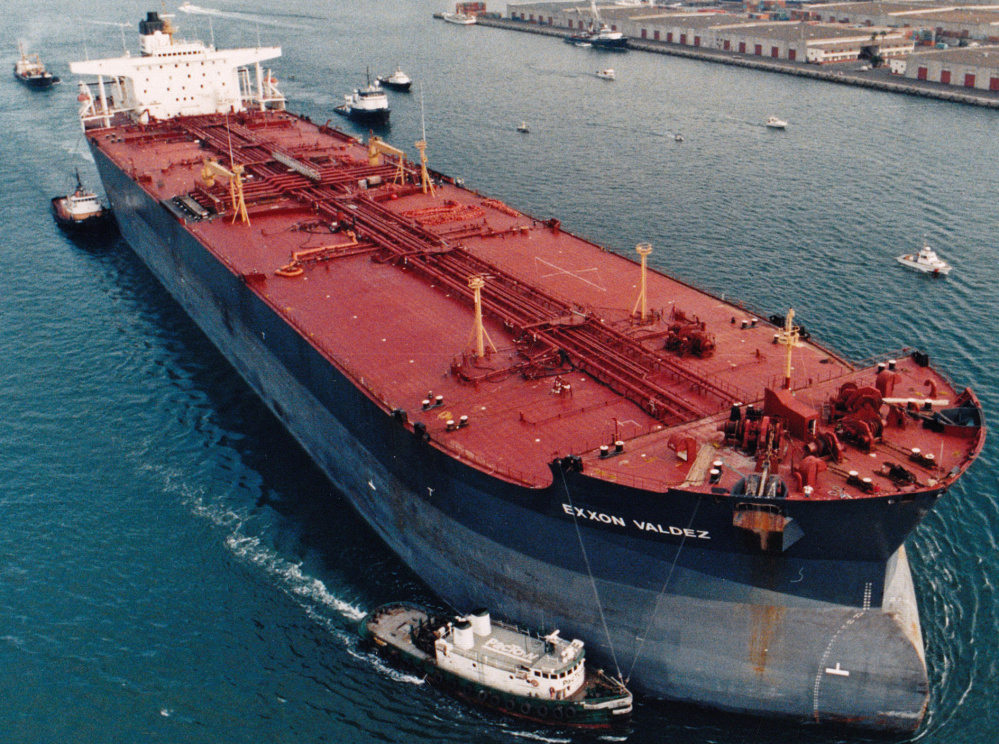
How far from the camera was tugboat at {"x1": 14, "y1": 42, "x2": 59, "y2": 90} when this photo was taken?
112875 millimetres

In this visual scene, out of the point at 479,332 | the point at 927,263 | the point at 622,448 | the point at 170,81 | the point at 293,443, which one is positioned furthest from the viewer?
the point at 170,81

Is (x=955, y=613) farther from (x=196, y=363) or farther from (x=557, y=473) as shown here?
(x=196, y=363)

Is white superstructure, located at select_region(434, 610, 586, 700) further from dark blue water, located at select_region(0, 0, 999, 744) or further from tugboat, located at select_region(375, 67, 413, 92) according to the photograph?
tugboat, located at select_region(375, 67, 413, 92)

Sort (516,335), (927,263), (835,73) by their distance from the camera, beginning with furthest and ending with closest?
(835,73)
(927,263)
(516,335)

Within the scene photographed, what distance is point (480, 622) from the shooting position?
27.2 meters

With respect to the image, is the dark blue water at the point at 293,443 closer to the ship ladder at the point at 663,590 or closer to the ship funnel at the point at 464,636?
the ship ladder at the point at 663,590

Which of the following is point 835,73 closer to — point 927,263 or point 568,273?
point 927,263

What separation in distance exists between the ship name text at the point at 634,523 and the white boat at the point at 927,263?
3833 cm

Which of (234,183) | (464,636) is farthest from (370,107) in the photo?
(464,636)

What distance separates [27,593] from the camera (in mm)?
31828

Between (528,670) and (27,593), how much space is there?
18.2m

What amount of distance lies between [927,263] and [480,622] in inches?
1598

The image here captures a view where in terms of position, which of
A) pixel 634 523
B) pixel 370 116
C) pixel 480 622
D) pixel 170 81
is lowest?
pixel 480 622

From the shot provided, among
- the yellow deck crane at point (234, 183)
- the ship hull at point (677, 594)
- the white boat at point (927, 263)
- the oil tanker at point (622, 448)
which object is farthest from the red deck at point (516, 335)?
the white boat at point (927, 263)
